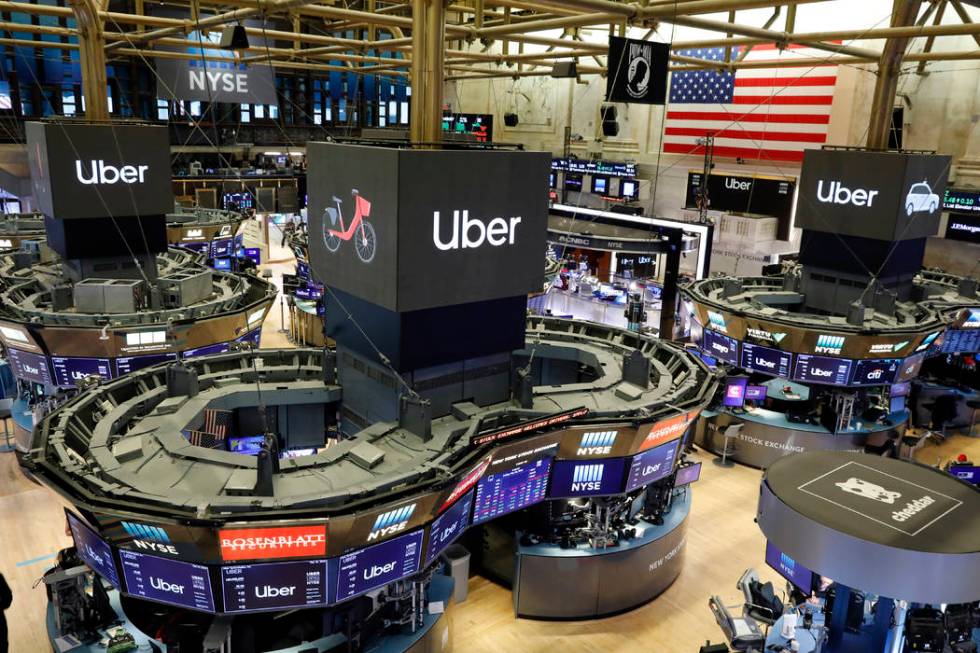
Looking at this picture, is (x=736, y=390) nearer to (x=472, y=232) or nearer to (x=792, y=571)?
(x=792, y=571)

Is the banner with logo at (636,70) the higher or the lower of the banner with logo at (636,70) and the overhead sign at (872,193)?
the higher

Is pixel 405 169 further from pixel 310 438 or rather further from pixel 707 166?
pixel 707 166

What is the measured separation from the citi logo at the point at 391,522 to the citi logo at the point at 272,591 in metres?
0.86

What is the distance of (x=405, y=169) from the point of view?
7.68m

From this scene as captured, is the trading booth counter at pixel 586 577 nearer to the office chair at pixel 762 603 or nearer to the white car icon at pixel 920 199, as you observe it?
the office chair at pixel 762 603

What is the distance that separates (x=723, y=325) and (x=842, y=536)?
11.5m

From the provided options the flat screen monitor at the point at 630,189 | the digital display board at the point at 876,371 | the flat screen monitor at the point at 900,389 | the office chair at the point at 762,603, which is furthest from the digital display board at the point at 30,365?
the flat screen monitor at the point at 630,189

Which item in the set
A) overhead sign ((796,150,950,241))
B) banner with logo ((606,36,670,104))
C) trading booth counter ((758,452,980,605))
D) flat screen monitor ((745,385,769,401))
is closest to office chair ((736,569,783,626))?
trading booth counter ((758,452,980,605))

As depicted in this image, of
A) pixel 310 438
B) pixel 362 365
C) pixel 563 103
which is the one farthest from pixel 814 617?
pixel 563 103

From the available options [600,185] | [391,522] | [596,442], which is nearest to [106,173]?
[391,522]

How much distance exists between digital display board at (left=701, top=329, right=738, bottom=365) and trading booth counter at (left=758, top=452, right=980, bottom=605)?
998 cm

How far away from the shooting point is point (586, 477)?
32.7 feet

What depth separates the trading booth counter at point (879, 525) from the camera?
5.44 metres

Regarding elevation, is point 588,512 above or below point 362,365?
below
